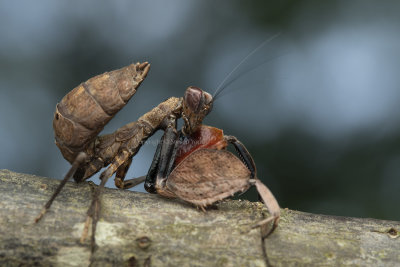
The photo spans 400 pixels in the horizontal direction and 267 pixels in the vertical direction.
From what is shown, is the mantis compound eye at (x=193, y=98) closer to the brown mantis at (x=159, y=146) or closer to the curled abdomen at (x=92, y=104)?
the brown mantis at (x=159, y=146)

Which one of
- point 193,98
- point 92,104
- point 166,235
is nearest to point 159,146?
point 193,98

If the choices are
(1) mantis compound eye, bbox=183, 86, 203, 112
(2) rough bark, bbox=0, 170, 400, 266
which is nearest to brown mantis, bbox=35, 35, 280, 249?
(1) mantis compound eye, bbox=183, 86, 203, 112

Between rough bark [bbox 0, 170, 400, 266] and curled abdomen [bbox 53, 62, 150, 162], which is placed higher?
curled abdomen [bbox 53, 62, 150, 162]

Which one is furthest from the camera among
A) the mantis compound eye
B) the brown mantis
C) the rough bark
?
the mantis compound eye

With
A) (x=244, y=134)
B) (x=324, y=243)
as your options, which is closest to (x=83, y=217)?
(x=324, y=243)

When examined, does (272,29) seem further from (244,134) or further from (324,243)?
(324,243)

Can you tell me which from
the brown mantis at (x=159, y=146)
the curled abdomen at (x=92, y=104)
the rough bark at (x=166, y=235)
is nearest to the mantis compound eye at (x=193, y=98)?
the brown mantis at (x=159, y=146)

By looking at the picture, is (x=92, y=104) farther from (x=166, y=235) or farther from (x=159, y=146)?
(x=166, y=235)

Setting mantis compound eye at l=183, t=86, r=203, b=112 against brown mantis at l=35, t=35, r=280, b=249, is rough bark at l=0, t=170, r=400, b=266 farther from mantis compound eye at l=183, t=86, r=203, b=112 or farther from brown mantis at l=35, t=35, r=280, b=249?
mantis compound eye at l=183, t=86, r=203, b=112
